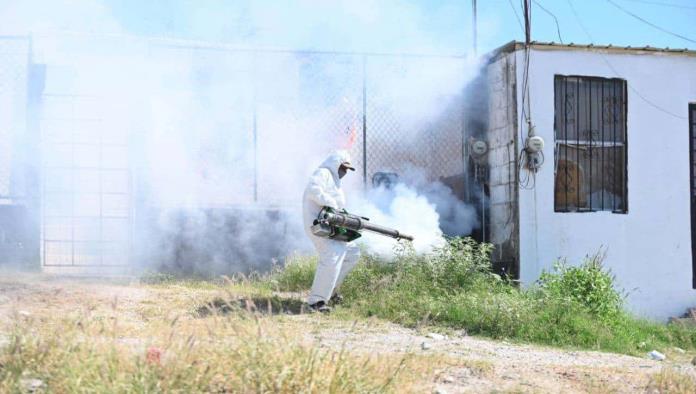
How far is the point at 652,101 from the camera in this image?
1205 cm

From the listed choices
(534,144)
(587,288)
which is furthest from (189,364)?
(534,144)

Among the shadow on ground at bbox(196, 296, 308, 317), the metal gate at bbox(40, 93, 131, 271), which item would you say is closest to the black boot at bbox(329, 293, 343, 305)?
the shadow on ground at bbox(196, 296, 308, 317)

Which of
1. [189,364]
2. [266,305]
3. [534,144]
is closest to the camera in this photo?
[189,364]

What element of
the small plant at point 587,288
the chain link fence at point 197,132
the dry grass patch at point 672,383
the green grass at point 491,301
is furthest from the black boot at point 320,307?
the dry grass patch at point 672,383

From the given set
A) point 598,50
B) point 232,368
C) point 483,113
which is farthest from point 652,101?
point 232,368

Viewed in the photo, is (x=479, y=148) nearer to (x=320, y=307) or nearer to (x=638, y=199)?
(x=638, y=199)

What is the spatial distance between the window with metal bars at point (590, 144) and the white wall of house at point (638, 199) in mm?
142

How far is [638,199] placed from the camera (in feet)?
39.0

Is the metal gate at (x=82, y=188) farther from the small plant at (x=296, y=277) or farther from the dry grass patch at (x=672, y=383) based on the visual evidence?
the dry grass patch at (x=672, y=383)

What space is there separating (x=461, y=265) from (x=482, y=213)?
2.30m

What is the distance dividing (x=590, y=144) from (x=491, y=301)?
3.94 m

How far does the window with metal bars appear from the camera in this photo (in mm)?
11797

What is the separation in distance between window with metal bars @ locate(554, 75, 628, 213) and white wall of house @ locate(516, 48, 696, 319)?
0.14m

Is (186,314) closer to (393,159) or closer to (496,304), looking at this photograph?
(496,304)
